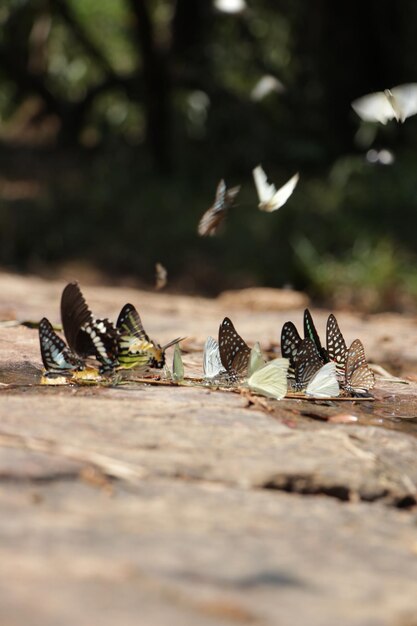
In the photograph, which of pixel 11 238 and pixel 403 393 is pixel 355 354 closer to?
pixel 403 393

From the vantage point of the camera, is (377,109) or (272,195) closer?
(272,195)

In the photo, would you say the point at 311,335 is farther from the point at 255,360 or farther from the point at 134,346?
the point at 134,346

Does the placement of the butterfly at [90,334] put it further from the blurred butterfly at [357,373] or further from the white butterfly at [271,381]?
the blurred butterfly at [357,373]

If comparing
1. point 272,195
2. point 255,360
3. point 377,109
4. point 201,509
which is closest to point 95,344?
point 255,360

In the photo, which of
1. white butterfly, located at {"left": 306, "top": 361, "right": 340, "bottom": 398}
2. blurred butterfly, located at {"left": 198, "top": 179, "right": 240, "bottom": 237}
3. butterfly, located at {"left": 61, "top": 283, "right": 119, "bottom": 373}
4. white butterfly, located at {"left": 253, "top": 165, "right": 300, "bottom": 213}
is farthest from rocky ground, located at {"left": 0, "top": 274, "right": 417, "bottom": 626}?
blurred butterfly, located at {"left": 198, "top": 179, "right": 240, "bottom": 237}

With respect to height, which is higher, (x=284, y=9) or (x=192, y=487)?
(x=284, y=9)

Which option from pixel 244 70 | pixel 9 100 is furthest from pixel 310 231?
pixel 9 100
